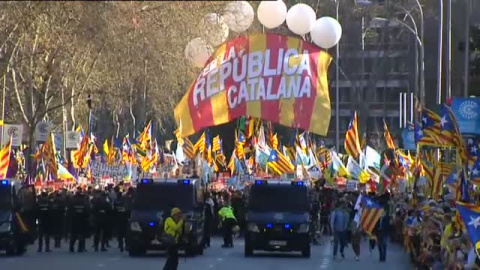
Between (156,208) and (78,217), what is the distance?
286cm

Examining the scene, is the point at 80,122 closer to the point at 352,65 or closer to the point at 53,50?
the point at 352,65

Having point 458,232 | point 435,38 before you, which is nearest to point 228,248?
point 458,232

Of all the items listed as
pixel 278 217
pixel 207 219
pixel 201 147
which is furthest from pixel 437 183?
pixel 201 147

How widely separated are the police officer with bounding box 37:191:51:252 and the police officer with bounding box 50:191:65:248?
0.50 ft

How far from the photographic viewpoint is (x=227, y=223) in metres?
38.0

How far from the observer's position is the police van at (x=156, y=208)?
106 ft

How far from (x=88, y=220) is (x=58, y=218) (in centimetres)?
82

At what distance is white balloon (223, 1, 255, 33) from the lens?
20.7 metres

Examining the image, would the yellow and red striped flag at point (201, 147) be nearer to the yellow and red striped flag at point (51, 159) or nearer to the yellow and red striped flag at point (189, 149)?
the yellow and red striped flag at point (189, 149)

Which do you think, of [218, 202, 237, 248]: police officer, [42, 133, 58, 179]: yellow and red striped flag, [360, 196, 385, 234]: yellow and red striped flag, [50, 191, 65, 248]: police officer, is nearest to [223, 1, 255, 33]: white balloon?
[360, 196, 385, 234]: yellow and red striped flag

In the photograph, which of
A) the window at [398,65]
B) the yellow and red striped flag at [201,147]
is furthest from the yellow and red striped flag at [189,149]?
the window at [398,65]

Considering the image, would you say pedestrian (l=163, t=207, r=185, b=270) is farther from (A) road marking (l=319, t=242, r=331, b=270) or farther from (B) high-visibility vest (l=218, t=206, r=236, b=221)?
(B) high-visibility vest (l=218, t=206, r=236, b=221)

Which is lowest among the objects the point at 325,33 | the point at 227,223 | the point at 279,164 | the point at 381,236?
the point at 381,236

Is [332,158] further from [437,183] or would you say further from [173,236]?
[173,236]
